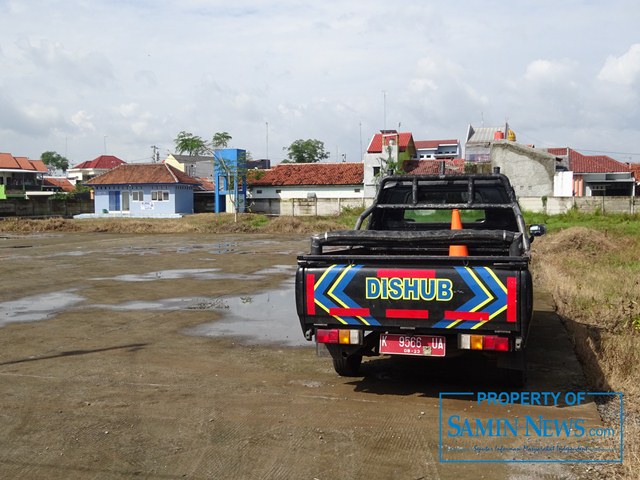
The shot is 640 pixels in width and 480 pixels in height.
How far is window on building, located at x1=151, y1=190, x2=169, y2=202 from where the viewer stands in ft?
172

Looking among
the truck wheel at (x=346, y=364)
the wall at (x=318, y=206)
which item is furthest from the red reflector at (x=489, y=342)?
the wall at (x=318, y=206)

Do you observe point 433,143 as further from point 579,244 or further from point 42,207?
point 579,244

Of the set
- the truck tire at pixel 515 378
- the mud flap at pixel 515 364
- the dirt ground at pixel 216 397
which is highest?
the mud flap at pixel 515 364

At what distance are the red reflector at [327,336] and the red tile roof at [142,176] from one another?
4703 centimetres

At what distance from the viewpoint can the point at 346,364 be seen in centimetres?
631

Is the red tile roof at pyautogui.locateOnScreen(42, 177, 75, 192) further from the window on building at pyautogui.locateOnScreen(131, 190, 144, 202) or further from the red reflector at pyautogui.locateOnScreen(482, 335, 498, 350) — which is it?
the red reflector at pyautogui.locateOnScreen(482, 335, 498, 350)

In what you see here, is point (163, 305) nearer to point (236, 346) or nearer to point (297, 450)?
point (236, 346)

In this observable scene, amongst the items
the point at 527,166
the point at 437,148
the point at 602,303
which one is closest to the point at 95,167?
the point at 437,148

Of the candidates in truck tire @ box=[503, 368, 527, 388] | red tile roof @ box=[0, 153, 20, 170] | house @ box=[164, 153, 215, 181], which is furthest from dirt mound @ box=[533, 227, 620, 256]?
red tile roof @ box=[0, 153, 20, 170]

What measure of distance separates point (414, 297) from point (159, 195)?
4932 centimetres

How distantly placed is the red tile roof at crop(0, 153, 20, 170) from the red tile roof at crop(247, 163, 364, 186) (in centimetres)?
3392

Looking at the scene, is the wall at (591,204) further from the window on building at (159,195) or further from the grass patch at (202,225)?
the window on building at (159,195)

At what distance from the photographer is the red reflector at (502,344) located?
5285 millimetres

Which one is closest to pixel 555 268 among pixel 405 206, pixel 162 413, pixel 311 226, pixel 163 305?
pixel 405 206
